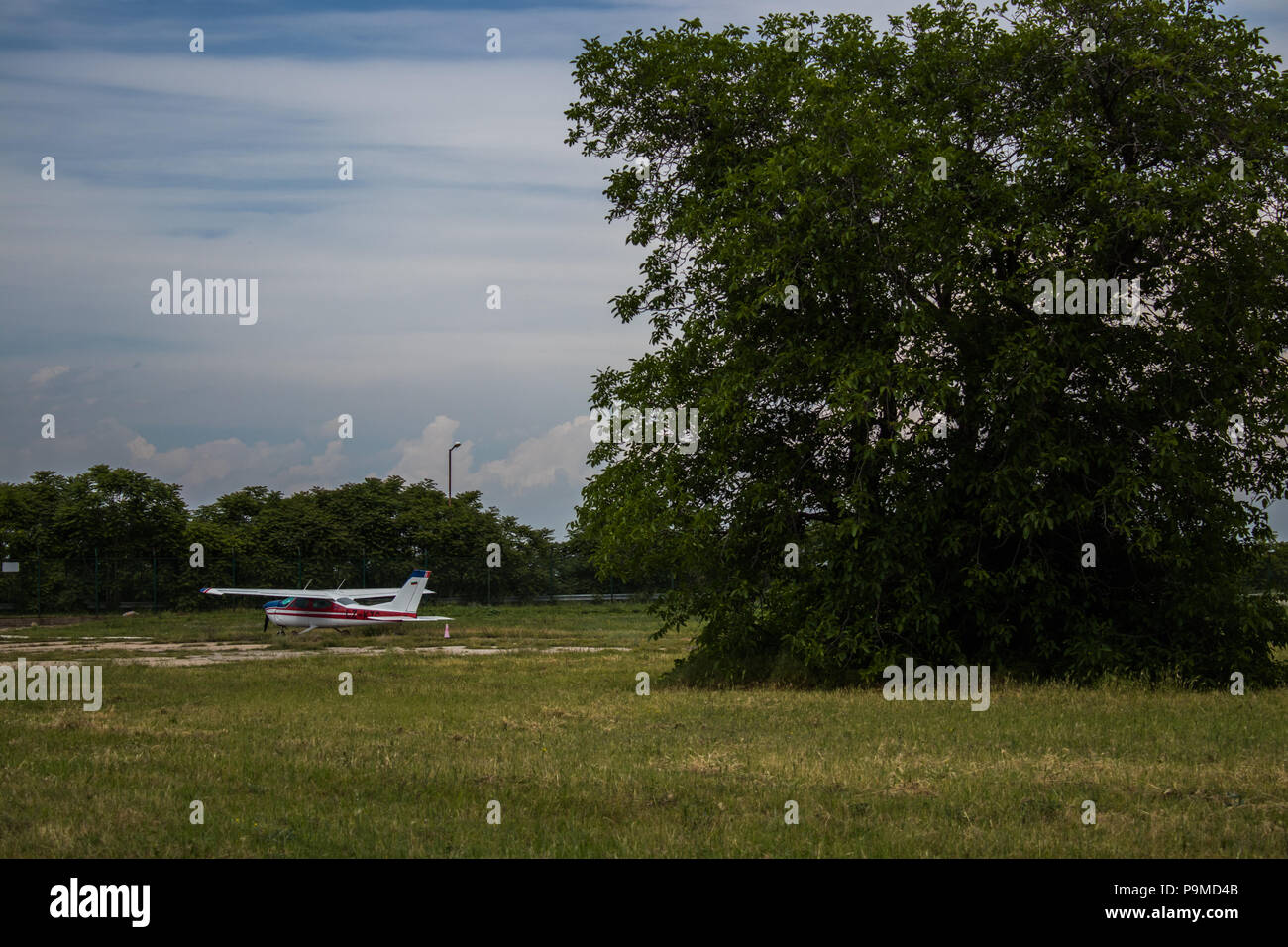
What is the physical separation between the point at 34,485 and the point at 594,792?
53.0m

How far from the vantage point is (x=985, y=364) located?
18.4 m

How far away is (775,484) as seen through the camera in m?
19.4

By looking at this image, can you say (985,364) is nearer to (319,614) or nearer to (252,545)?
(319,614)

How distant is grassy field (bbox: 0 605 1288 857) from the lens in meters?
8.09

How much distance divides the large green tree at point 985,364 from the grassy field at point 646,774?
1.62 meters

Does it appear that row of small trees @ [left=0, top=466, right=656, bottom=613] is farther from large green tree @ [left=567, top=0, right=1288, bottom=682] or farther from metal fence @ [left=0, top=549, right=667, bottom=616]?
large green tree @ [left=567, top=0, right=1288, bottom=682]

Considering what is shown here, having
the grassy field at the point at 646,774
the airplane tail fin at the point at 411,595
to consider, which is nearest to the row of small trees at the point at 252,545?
the airplane tail fin at the point at 411,595

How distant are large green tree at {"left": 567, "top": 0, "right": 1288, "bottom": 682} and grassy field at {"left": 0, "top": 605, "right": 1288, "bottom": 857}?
5.31ft

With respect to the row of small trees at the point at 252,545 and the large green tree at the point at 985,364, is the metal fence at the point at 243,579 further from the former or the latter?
the large green tree at the point at 985,364

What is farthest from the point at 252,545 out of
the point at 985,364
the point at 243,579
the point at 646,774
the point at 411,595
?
the point at 646,774

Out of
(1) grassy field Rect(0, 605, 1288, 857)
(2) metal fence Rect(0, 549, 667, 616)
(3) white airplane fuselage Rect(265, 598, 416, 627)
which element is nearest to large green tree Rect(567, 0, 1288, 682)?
(1) grassy field Rect(0, 605, 1288, 857)

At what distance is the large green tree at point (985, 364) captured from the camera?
17.3 meters
